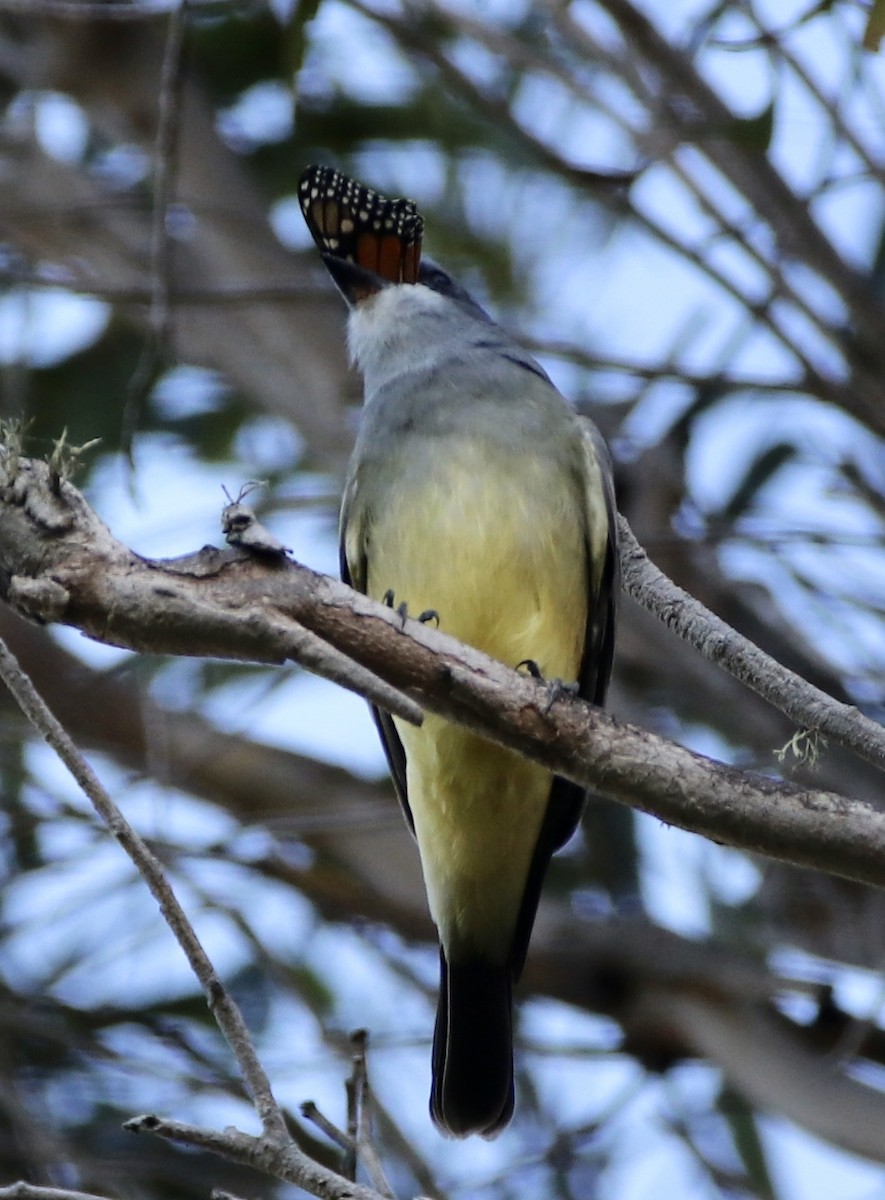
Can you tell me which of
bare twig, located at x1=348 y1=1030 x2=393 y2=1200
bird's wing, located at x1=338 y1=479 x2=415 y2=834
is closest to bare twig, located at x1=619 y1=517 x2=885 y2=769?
bare twig, located at x1=348 y1=1030 x2=393 y2=1200

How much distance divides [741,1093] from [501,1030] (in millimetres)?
2069

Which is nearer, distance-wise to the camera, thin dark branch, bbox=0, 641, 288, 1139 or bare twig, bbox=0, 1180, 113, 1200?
bare twig, bbox=0, 1180, 113, 1200

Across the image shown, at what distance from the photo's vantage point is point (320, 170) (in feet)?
14.4

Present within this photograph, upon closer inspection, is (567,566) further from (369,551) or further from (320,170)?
(320,170)

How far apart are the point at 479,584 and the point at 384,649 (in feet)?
3.64

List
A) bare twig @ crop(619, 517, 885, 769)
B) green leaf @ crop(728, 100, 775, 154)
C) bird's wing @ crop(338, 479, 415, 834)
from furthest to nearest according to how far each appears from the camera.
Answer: green leaf @ crop(728, 100, 775, 154), bird's wing @ crop(338, 479, 415, 834), bare twig @ crop(619, 517, 885, 769)

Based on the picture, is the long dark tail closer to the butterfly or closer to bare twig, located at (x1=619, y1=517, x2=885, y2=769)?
bare twig, located at (x1=619, y1=517, x2=885, y2=769)

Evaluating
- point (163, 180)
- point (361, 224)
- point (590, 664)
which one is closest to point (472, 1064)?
point (590, 664)

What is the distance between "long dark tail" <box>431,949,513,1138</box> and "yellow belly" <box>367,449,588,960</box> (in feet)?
0.49

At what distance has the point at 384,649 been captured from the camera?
9.69 feet

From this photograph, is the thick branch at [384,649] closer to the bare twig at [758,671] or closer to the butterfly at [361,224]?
the bare twig at [758,671]

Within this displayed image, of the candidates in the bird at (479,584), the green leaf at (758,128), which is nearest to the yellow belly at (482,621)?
the bird at (479,584)

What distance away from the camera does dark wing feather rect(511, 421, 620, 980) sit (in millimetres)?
4324

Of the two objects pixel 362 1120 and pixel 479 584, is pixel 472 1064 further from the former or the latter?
pixel 362 1120
